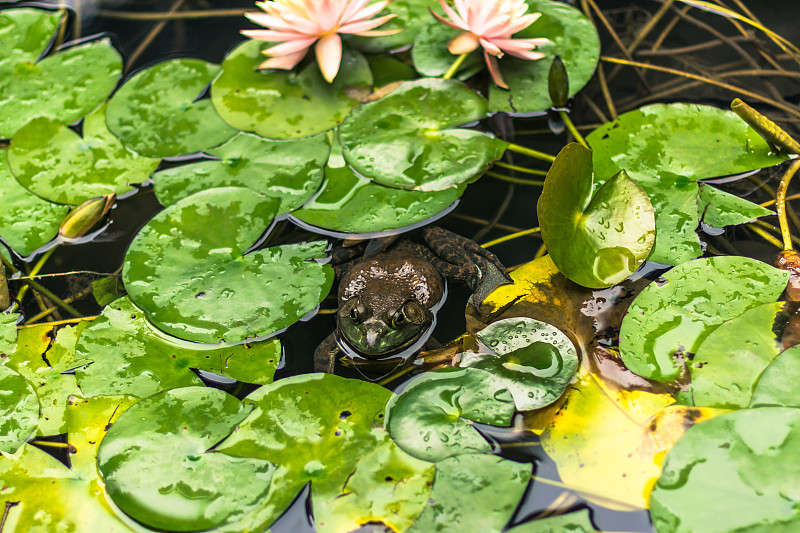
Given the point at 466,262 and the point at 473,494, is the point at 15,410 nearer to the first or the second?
the point at 473,494

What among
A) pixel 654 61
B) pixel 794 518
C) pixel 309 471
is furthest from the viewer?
pixel 654 61

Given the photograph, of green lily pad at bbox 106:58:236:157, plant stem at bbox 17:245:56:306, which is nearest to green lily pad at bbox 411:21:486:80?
green lily pad at bbox 106:58:236:157

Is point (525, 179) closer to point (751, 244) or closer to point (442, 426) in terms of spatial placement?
point (751, 244)

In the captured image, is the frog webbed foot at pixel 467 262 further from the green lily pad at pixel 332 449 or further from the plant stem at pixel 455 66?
the plant stem at pixel 455 66

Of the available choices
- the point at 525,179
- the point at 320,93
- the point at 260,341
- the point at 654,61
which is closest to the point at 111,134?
the point at 320,93

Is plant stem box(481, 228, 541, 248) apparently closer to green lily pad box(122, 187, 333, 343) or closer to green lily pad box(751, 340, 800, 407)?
green lily pad box(122, 187, 333, 343)

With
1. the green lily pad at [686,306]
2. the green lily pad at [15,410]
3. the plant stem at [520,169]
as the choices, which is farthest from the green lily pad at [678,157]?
the green lily pad at [15,410]
